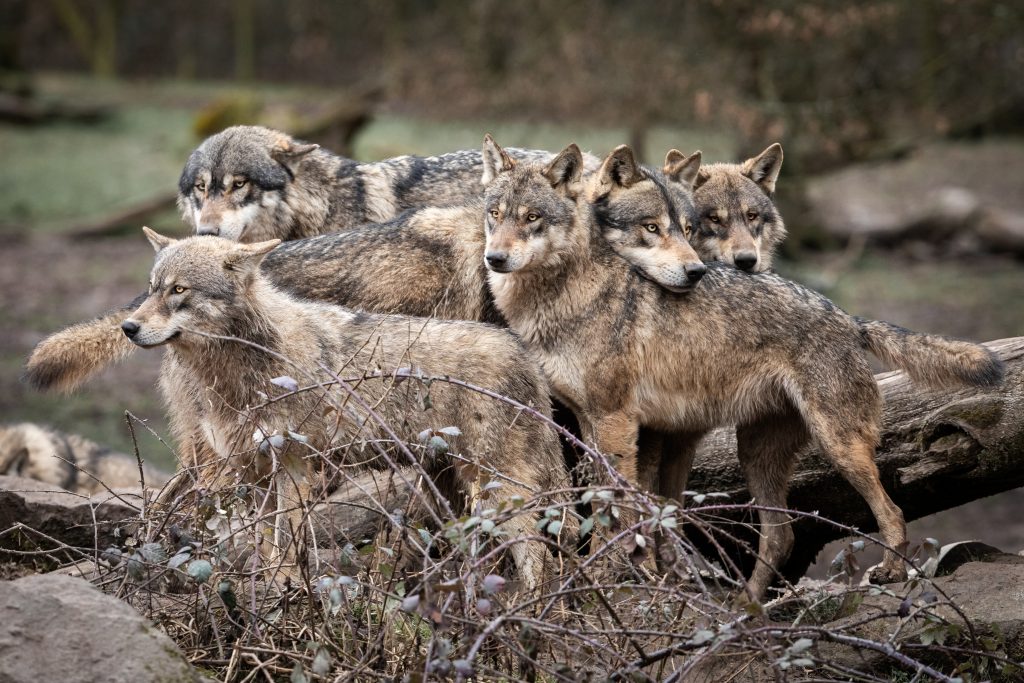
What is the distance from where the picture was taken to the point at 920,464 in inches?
275

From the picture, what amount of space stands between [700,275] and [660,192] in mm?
652

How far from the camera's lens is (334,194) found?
8.38m

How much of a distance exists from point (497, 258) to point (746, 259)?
5.66ft

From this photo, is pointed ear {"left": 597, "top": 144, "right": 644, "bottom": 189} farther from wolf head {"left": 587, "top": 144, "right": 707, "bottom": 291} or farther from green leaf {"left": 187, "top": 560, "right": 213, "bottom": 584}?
green leaf {"left": 187, "top": 560, "right": 213, "bottom": 584}

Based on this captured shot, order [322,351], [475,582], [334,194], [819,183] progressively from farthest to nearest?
1. [819,183]
2. [334,194]
3. [322,351]
4. [475,582]

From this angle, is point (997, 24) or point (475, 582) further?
point (997, 24)

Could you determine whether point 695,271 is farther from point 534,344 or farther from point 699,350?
point 534,344

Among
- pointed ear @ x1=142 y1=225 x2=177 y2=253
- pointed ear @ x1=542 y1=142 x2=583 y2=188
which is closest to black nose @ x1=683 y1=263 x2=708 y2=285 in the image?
pointed ear @ x1=542 y1=142 x2=583 y2=188

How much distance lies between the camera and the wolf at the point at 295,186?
7988 mm

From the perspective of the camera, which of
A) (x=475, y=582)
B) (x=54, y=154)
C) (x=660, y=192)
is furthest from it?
(x=54, y=154)

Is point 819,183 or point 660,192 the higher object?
point 660,192

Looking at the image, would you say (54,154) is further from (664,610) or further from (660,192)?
(664,610)

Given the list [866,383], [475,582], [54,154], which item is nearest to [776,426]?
[866,383]

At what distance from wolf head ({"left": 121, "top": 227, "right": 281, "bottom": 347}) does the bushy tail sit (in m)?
3.42
